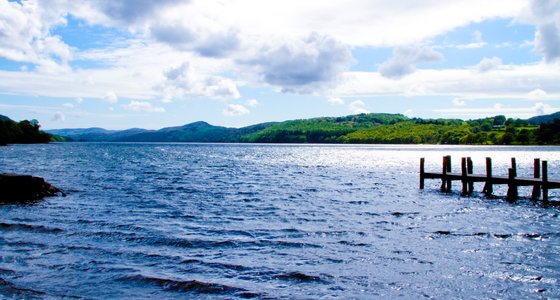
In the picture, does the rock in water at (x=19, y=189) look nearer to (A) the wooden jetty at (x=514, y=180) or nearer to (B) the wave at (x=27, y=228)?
(B) the wave at (x=27, y=228)

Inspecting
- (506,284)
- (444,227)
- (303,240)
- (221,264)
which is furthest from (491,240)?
(221,264)

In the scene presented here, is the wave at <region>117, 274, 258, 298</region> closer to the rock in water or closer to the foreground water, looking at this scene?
the foreground water

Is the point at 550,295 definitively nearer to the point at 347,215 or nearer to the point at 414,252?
the point at 414,252

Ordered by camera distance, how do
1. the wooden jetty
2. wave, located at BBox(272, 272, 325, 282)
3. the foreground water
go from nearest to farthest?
1. the foreground water
2. wave, located at BBox(272, 272, 325, 282)
3. the wooden jetty

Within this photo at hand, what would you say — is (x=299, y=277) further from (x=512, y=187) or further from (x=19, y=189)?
(x=512, y=187)

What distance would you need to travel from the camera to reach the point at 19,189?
3403 cm

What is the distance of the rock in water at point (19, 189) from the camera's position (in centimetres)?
3359

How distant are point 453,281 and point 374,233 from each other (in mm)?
7898

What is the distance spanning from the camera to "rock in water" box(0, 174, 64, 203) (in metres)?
33.6

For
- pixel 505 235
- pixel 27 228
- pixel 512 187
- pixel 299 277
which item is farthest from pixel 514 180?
pixel 27 228

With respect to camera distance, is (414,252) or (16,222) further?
(16,222)

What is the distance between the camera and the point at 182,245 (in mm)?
19766

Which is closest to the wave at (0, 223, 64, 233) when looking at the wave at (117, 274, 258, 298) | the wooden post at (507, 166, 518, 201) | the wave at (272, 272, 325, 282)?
the wave at (117, 274, 258, 298)

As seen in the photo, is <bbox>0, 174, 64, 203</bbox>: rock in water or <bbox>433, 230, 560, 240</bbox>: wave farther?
<bbox>0, 174, 64, 203</bbox>: rock in water
